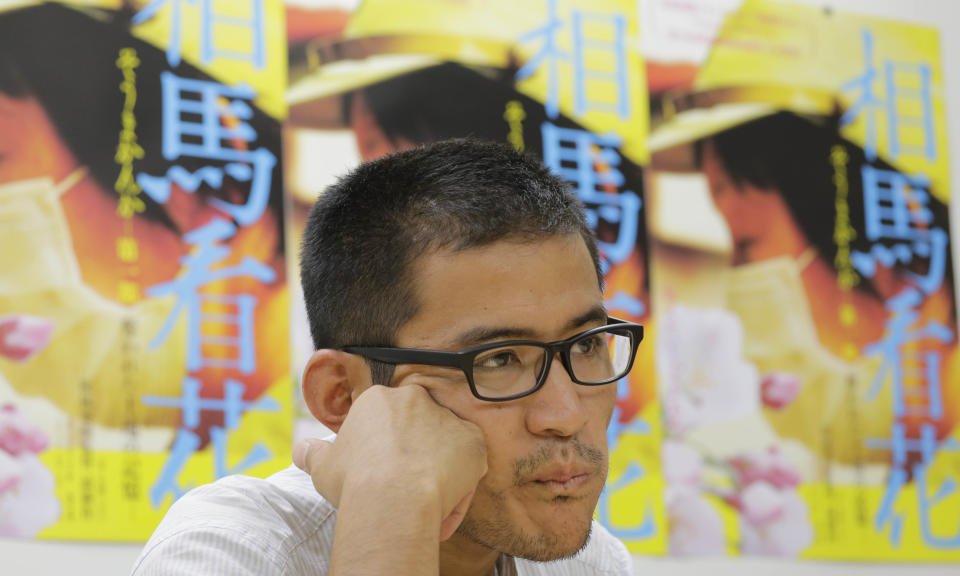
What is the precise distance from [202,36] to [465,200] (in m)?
1.04

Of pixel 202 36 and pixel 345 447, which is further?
pixel 202 36

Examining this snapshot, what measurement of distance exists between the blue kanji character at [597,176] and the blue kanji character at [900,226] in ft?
1.88

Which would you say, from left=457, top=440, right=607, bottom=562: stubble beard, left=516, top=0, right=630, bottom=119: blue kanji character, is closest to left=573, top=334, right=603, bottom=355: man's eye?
left=457, top=440, right=607, bottom=562: stubble beard

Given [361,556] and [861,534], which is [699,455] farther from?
[361,556]

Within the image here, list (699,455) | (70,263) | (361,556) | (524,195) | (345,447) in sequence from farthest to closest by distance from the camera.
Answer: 1. (699,455)
2. (70,263)
3. (524,195)
4. (345,447)
5. (361,556)

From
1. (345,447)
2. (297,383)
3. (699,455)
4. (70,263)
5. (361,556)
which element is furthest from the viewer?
(699,455)

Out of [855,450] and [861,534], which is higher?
[855,450]

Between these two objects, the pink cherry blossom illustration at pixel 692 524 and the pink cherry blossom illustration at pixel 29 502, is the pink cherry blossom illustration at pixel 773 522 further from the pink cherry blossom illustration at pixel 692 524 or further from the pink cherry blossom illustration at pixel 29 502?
the pink cherry blossom illustration at pixel 29 502

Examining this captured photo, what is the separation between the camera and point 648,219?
230cm

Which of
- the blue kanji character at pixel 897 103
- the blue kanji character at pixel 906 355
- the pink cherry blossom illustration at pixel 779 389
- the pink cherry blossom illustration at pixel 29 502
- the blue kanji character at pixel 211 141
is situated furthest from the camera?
the blue kanji character at pixel 897 103

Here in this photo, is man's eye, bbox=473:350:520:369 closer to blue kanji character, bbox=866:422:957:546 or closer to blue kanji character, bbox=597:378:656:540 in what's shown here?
blue kanji character, bbox=597:378:656:540

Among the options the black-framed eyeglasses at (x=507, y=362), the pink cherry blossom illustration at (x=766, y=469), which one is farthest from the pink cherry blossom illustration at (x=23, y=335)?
the pink cherry blossom illustration at (x=766, y=469)

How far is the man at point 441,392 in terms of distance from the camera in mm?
1003

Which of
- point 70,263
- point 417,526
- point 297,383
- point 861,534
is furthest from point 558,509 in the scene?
point 861,534
